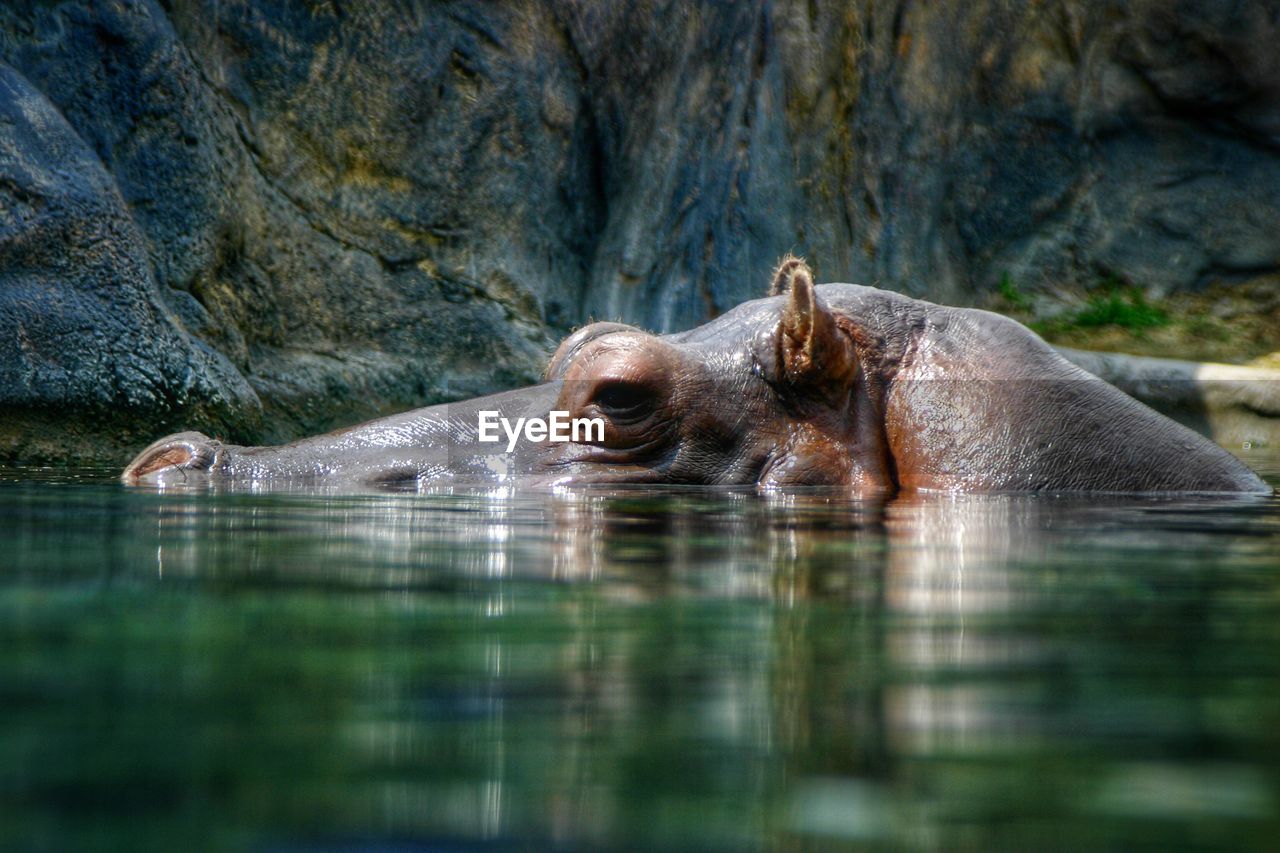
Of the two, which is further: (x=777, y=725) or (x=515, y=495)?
(x=515, y=495)

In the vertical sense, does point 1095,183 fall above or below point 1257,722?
above

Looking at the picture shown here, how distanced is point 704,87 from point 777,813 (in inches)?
386

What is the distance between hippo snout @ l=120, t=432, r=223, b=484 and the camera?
383 cm

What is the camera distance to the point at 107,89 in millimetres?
7062

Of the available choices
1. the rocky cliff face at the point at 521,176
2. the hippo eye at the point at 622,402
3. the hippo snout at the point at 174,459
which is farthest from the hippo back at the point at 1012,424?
the rocky cliff face at the point at 521,176

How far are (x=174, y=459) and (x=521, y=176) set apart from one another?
5.96 m

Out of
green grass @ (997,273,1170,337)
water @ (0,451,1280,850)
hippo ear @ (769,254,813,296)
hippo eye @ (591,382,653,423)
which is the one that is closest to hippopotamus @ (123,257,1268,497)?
hippo eye @ (591,382,653,423)

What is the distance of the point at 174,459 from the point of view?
12.9 feet

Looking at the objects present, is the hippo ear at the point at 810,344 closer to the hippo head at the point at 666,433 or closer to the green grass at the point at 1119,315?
the hippo head at the point at 666,433

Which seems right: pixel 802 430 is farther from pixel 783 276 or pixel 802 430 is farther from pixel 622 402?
pixel 783 276

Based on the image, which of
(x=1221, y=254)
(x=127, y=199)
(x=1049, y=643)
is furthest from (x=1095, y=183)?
(x=1049, y=643)

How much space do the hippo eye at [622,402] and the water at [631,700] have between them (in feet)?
6.70

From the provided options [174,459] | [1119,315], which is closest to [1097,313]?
[1119,315]

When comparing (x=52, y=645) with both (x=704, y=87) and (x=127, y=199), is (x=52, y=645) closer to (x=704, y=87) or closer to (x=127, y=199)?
(x=127, y=199)
